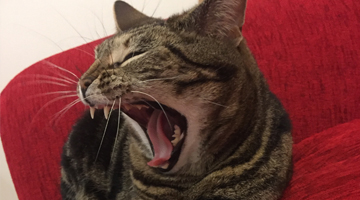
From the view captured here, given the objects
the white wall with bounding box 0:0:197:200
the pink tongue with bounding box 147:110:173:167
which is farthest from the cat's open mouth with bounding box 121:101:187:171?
the white wall with bounding box 0:0:197:200

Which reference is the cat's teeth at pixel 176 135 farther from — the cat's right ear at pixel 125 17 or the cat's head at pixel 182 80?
the cat's right ear at pixel 125 17

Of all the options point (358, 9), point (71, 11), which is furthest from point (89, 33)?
point (358, 9)

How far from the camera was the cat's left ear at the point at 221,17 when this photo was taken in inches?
22.4

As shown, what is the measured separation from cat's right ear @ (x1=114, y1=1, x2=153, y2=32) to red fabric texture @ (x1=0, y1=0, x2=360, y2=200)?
30 cm

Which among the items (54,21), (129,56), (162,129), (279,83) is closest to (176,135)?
(162,129)

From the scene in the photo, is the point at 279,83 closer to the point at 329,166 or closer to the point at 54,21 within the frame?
the point at 329,166

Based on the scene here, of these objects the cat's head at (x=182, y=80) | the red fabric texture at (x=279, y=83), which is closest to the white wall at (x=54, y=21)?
the red fabric texture at (x=279, y=83)

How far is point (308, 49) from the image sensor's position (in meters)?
1.06

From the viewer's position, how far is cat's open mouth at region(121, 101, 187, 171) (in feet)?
2.04

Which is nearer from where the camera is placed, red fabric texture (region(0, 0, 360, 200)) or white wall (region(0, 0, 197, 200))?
red fabric texture (region(0, 0, 360, 200))

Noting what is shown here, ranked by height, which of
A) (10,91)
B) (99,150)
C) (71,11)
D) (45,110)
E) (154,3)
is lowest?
(99,150)

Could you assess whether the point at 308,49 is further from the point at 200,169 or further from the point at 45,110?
the point at 45,110

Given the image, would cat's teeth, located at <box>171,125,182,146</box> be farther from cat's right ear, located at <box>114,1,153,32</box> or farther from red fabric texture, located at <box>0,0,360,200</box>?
red fabric texture, located at <box>0,0,360,200</box>

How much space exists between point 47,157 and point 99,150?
0.91 ft
